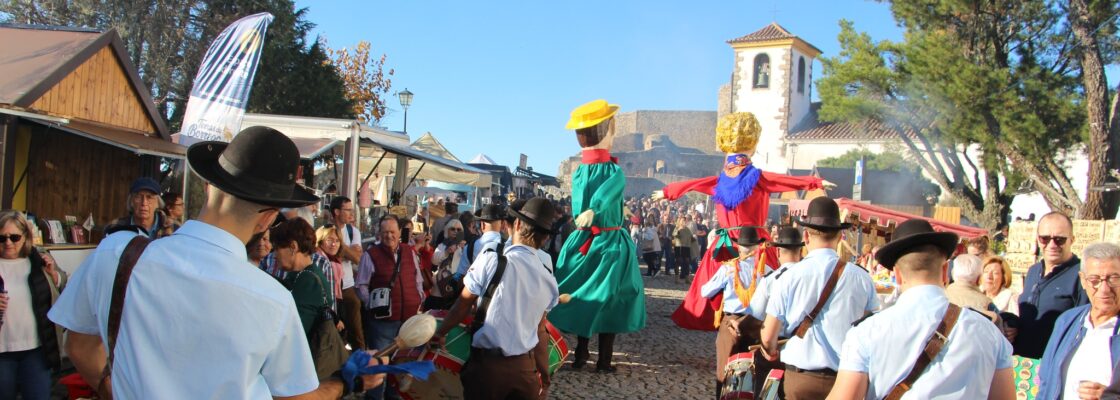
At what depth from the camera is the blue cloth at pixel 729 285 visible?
19.8 feet

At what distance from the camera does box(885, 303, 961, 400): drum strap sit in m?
2.76

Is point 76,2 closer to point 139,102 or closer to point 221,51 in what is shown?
point 139,102

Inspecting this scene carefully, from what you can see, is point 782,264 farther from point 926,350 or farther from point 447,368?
point 926,350

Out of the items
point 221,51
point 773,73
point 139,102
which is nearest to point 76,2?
point 139,102

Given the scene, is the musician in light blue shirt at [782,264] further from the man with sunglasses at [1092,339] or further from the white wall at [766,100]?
the white wall at [766,100]

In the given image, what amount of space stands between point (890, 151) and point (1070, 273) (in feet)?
110

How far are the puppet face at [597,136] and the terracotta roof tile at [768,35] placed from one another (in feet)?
154

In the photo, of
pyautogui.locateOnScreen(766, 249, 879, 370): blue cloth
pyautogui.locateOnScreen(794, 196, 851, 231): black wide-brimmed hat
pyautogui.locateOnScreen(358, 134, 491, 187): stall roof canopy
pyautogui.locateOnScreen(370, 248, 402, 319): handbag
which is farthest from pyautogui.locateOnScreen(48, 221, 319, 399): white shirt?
pyautogui.locateOnScreen(358, 134, 491, 187): stall roof canopy

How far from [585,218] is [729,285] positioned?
5.17 ft

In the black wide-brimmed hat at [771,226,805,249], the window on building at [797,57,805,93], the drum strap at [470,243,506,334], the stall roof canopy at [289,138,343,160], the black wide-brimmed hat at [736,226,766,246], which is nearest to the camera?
the drum strap at [470,243,506,334]

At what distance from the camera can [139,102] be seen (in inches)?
418

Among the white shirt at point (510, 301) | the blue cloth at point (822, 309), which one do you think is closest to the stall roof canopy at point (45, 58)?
the white shirt at point (510, 301)

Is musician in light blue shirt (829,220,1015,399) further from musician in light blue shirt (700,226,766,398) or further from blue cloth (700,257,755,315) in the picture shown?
blue cloth (700,257,755,315)

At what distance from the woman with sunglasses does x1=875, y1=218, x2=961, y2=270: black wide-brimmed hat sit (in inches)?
168
